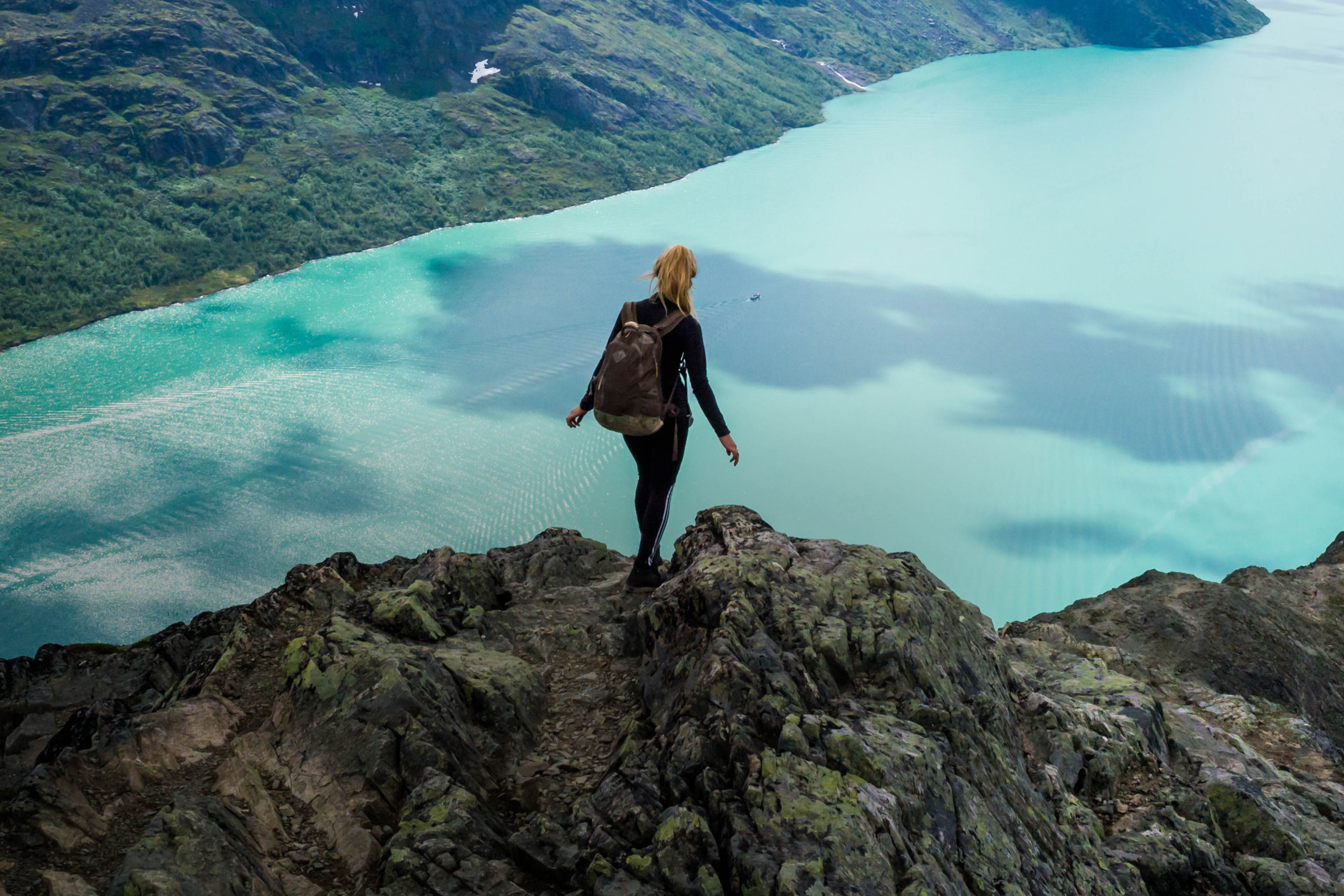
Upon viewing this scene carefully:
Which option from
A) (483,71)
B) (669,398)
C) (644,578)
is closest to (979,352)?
(644,578)

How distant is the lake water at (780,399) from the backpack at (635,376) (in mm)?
30599

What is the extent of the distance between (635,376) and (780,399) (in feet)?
144

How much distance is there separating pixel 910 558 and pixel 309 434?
45015 mm

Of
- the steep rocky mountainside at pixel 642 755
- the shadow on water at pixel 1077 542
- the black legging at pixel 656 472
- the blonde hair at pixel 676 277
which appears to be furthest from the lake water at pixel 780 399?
the blonde hair at pixel 676 277

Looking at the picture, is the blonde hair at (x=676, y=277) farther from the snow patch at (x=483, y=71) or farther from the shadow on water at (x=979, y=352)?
the snow patch at (x=483, y=71)

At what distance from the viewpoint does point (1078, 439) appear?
4738cm

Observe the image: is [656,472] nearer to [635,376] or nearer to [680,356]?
[635,376]

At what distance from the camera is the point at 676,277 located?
7.14 metres

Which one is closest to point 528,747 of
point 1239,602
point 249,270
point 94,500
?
point 1239,602

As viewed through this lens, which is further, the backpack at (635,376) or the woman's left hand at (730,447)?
the woman's left hand at (730,447)

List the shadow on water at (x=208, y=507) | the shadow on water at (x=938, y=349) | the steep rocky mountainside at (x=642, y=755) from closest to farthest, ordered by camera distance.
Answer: the steep rocky mountainside at (x=642, y=755) → the shadow on water at (x=208, y=507) → the shadow on water at (x=938, y=349)

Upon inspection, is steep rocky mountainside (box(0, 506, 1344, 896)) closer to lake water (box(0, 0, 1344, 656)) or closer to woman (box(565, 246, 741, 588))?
woman (box(565, 246, 741, 588))

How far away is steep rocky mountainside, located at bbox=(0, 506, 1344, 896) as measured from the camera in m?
5.04

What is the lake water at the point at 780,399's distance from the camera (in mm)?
37938
